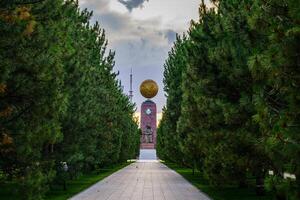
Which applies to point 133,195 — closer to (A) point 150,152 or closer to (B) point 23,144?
(B) point 23,144

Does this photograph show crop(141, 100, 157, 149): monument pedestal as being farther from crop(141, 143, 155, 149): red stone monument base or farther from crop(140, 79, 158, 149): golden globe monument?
crop(141, 143, 155, 149): red stone monument base

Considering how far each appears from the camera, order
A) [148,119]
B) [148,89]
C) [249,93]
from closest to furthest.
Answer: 1. [249,93]
2. [148,89]
3. [148,119]

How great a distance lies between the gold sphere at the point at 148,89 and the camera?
11906cm

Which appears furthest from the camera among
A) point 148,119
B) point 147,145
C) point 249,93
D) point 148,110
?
point 147,145

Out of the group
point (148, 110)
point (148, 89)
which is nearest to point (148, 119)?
point (148, 110)

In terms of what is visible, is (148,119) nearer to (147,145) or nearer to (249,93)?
(147,145)

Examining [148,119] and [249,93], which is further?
[148,119]

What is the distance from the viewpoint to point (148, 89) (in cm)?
11906

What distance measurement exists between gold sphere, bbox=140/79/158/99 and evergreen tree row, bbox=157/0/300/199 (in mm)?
91943

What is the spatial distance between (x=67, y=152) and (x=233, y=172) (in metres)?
7.49

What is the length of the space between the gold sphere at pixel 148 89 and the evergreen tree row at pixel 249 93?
9194cm

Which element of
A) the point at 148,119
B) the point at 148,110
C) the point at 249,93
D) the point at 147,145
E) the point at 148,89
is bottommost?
the point at 249,93

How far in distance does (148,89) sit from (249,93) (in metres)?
103

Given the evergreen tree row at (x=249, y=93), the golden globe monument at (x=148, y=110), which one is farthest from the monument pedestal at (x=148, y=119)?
the evergreen tree row at (x=249, y=93)
